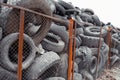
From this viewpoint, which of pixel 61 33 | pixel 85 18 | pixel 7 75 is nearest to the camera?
pixel 7 75

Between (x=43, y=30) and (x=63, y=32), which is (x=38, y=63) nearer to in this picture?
(x=43, y=30)

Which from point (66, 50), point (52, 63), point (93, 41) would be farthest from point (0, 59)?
point (93, 41)

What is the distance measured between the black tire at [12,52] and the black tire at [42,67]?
0.60ft

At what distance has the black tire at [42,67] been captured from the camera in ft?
22.0

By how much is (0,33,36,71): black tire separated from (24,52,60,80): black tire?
0.18 meters

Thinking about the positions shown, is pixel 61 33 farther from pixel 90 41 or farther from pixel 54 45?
pixel 90 41

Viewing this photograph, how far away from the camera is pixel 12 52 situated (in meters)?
6.79

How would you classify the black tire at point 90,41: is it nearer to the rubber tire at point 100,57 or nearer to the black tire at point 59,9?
the rubber tire at point 100,57

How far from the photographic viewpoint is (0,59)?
6266 mm

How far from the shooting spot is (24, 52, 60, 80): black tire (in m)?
6.70

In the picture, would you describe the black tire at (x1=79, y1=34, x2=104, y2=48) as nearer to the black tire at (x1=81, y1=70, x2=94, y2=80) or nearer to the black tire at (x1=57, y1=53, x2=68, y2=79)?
the black tire at (x1=81, y1=70, x2=94, y2=80)

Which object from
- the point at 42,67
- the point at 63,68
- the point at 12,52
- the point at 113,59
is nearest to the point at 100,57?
the point at 113,59

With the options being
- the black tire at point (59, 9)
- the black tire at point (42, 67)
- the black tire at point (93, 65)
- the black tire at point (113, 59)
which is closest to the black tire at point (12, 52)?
the black tire at point (42, 67)

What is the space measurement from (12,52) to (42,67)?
0.78 meters
